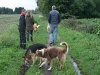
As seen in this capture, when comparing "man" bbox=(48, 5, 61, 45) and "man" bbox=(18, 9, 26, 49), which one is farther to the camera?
"man" bbox=(48, 5, 61, 45)

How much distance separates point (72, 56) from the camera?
11.6m

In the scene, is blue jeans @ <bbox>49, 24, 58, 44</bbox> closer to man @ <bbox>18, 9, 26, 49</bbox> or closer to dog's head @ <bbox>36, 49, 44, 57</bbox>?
man @ <bbox>18, 9, 26, 49</bbox>

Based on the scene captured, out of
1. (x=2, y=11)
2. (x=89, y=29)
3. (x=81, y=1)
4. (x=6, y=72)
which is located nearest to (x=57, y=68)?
(x=6, y=72)

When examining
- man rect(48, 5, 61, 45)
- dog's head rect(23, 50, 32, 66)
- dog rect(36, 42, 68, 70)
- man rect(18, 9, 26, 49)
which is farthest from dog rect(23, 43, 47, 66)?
man rect(48, 5, 61, 45)

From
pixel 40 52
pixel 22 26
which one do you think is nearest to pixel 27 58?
Result: pixel 40 52

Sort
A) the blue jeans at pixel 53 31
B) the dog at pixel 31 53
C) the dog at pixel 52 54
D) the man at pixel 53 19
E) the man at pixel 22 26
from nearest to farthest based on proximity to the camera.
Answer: the dog at pixel 52 54, the dog at pixel 31 53, the man at pixel 22 26, the man at pixel 53 19, the blue jeans at pixel 53 31

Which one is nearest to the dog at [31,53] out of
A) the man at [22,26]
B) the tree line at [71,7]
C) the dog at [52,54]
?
the dog at [52,54]

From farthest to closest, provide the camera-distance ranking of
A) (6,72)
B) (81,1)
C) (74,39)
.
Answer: (81,1), (74,39), (6,72)

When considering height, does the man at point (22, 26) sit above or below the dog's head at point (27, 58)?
above

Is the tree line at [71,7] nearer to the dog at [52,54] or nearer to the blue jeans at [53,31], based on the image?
the blue jeans at [53,31]

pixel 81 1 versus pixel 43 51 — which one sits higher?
pixel 81 1

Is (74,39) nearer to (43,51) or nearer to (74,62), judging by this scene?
A: (74,62)

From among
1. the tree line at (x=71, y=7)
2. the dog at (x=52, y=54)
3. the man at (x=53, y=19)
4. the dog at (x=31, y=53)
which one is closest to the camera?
the dog at (x=52, y=54)

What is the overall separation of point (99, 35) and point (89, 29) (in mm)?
2942
